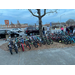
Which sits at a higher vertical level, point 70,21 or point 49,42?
point 70,21

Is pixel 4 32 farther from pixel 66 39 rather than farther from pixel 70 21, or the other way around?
pixel 70 21

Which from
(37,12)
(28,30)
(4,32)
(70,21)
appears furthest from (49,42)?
(70,21)

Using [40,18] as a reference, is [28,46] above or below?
below

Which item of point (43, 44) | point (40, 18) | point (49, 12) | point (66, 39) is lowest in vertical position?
point (43, 44)

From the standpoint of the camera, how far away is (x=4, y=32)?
9109 millimetres

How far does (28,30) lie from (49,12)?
5.39m

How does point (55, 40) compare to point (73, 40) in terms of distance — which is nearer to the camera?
point (73, 40)

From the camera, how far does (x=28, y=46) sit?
517cm

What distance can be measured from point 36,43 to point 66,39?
3.05 m

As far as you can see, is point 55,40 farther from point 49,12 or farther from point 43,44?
point 49,12

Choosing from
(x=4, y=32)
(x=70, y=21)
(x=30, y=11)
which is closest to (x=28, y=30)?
(x=4, y=32)

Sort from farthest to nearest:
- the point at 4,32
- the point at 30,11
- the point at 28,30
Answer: the point at 28,30, the point at 4,32, the point at 30,11

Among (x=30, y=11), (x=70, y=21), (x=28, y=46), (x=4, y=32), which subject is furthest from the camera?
(x=70, y=21)

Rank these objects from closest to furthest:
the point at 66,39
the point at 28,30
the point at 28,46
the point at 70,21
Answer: the point at 28,46, the point at 66,39, the point at 28,30, the point at 70,21
